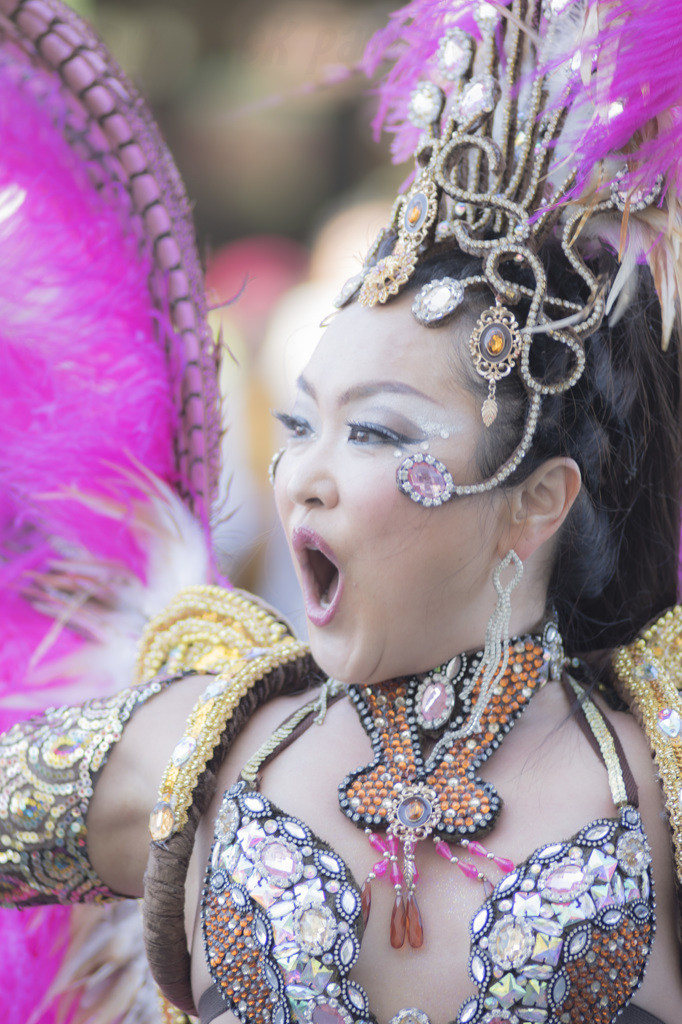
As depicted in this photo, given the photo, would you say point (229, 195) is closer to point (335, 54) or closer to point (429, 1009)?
point (335, 54)

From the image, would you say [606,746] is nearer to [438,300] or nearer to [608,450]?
[608,450]

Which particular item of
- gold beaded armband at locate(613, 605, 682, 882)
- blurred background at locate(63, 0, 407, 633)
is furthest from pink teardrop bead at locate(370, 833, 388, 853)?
blurred background at locate(63, 0, 407, 633)

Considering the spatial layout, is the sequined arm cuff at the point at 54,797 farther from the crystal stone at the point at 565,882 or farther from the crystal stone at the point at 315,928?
the crystal stone at the point at 565,882

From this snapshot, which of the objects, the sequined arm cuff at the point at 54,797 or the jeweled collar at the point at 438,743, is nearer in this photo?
the jeweled collar at the point at 438,743

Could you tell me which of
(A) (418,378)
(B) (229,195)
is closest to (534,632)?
(A) (418,378)

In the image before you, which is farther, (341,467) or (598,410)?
(598,410)

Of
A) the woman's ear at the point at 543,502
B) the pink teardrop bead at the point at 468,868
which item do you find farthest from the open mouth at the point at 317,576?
the pink teardrop bead at the point at 468,868

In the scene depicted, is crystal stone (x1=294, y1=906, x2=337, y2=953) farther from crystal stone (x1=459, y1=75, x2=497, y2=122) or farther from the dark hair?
crystal stone (x1=459, y1=75, x2=497, y2=122)

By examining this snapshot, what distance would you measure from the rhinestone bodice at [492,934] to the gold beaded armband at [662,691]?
0.06 meters

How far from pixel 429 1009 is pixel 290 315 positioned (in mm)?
4129

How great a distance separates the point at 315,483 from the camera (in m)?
1.40

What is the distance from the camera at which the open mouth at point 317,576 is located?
1.41 m

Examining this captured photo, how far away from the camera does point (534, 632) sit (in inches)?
60.2

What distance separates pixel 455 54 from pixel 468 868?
3.63ft
